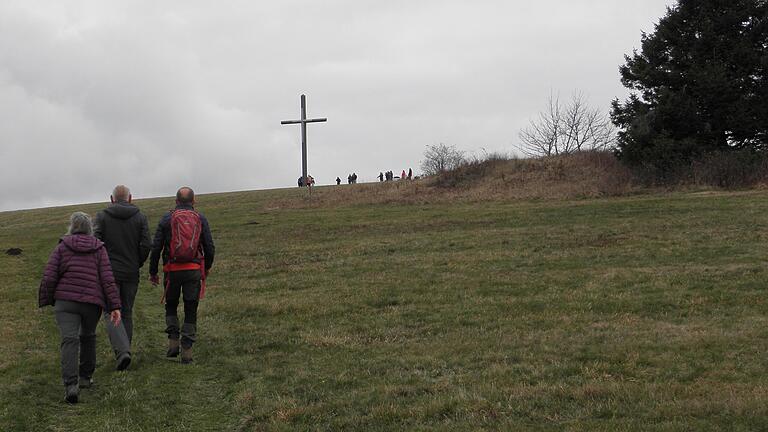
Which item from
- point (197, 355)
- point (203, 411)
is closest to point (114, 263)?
point (197, 355)

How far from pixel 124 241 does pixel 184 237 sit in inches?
32.7

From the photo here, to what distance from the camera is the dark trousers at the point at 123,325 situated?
9008mm

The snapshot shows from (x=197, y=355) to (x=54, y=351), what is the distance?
235 centimetres

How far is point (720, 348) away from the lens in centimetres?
891

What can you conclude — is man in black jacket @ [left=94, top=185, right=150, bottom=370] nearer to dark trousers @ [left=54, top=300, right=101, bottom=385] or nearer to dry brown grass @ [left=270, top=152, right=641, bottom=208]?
dark trousers @ [left=54, top=300, right=101, bottom=385]

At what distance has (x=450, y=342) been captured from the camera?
33.6 ft

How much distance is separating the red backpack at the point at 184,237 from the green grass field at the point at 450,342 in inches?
59.9

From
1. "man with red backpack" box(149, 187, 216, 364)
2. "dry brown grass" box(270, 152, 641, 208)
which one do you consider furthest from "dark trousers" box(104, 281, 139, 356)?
"dry brown grass" box(270, 152, 641, 208)

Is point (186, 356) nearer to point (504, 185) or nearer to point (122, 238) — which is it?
point (122, 238)

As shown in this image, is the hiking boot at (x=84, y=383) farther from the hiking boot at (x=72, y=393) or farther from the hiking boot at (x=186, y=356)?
the hiking boot at (x=186, y=356)

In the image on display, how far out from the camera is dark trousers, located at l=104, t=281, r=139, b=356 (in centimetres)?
901

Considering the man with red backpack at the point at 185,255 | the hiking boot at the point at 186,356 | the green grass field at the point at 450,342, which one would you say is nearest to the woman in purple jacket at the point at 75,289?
the green grass field at the point at 450,342

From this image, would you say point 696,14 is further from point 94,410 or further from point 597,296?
point 94,410

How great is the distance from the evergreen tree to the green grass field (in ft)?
50.1
